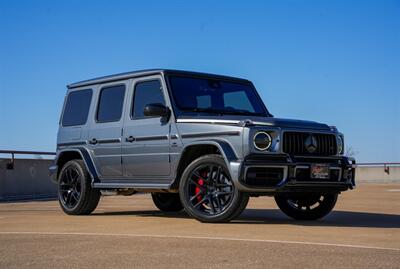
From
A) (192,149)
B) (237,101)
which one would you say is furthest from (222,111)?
(192,149)

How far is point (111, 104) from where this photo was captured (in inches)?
439

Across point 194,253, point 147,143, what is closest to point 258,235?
point 194,253

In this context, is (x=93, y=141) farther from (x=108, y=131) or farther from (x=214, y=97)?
(x=214, y=97)

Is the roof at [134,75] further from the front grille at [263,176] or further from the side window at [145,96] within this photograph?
the front grille at [263,176]

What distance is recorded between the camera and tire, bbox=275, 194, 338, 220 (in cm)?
1023

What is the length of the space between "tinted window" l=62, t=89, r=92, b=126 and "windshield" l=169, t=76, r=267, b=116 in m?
1.99

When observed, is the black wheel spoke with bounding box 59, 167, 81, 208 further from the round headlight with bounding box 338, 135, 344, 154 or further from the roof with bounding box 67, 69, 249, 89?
the round headlight with bounding box 338, 135, 344, 154

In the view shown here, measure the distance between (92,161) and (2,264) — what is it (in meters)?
5.43

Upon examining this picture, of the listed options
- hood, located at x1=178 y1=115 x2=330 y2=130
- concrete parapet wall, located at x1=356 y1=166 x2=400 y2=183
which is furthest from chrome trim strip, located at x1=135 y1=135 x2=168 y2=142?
concrete parapet wall, located at x1=356 y1=166 x2=400 y2=183

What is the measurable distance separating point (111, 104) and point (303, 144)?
132 inches

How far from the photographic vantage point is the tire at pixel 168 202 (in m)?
12.1

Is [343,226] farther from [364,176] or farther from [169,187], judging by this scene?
[364,176]

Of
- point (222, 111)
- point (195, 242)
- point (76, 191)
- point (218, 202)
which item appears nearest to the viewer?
point (195, 242)

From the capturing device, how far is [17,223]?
31.6 feet
